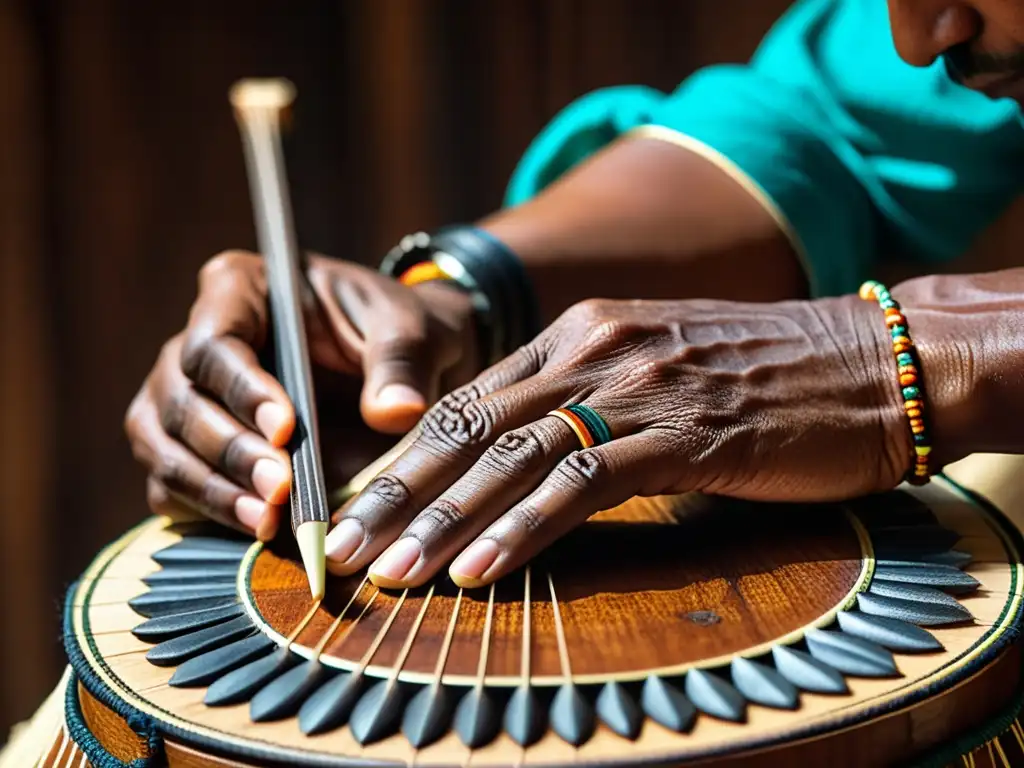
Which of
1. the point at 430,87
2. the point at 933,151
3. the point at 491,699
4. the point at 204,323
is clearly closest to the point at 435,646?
the point at 491,699

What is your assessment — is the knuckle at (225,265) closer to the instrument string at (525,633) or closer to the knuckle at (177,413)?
the knuckle at (177,413)

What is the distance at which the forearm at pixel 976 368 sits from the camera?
56cm

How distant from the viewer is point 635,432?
21.2 inches

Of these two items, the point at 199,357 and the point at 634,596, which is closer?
the point at 634,596

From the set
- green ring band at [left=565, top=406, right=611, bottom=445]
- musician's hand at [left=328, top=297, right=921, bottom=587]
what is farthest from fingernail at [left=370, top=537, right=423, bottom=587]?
green ring band at [left=565, top=406, right=611, bottom=445]

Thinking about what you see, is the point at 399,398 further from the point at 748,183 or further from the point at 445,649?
the point at 748,183

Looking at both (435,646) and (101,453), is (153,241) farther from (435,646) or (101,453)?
(435,646)

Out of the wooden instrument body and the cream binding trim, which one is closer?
the wooden instrument body

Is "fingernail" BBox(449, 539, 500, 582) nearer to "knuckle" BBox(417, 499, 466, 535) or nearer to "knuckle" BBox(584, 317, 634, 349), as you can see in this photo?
"knuckle" BBox(417, 499, 466, 535)

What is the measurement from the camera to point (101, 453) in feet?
5.42

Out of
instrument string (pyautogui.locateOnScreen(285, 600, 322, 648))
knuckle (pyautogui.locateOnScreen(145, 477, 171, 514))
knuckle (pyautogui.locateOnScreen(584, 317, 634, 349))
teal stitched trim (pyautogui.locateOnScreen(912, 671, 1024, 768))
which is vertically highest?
knuckle (pyautogui.locateOnScreen(584, 317, 634, 349))

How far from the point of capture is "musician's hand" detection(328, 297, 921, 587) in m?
0.50

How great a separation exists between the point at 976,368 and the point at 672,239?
383 mm

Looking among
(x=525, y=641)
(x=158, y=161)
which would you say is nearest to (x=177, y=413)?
(x=525, y=641)
